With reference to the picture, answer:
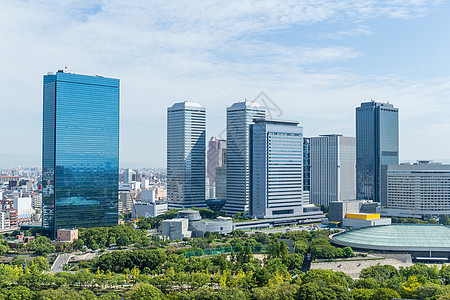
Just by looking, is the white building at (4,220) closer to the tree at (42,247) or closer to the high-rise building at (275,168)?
the tree at (42,247)

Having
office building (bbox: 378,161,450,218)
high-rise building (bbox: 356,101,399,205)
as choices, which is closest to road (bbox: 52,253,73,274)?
office building (bbox: 378,161,450,218)

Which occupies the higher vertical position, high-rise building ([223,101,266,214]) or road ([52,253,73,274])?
high-rise building ([223,101,266,214])

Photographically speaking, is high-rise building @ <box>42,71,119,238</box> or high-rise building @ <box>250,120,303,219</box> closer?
high-rise building @ <box>42,71,119,238</box>

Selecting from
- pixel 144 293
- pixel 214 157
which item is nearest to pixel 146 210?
pixel 214 157

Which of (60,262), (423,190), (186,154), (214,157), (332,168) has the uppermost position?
(214,157)

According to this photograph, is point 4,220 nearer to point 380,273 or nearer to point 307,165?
point 307,165

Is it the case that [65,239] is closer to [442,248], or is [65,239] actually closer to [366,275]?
[366,275]

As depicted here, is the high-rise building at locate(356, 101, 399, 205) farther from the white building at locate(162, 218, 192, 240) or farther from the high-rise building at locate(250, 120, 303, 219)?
the white building at locate(162, 218, 192, 240)
